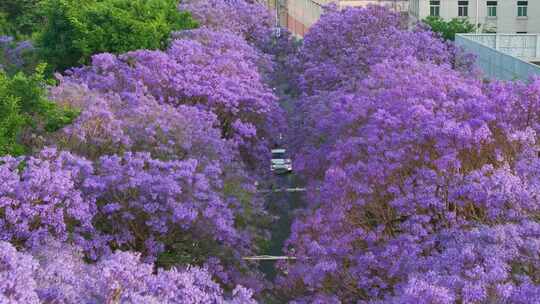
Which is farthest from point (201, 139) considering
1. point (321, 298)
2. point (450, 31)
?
point (450, 31)

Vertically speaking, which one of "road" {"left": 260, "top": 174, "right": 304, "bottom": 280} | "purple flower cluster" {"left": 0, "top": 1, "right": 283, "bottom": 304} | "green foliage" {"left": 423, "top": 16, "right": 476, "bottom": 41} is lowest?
"green foliage" {"left": 423, "top": 16, "right": 476, "bottom": 41}

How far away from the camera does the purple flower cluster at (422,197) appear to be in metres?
10.1

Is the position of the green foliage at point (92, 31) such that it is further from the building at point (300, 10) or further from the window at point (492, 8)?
the building at point (300, 10)

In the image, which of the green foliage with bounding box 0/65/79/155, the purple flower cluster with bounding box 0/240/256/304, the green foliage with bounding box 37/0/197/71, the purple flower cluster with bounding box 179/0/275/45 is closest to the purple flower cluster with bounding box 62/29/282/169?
the green foliage with bounding box 37/0/197/71

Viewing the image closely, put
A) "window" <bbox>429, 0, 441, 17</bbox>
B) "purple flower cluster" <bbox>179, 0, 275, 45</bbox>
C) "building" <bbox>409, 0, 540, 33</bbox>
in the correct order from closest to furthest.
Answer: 1. "purple flower cluster" <bbox>179, 0, 275, 45</bbox>
2. "building" <bbox>409, 0, 540, 33</bbox>
3. "window" <bbox>429, 0, 441, 17</bbox>

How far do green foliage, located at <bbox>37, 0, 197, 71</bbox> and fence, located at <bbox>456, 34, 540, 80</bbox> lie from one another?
341 inches

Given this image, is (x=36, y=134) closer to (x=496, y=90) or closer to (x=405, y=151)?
(x=405, y=151)

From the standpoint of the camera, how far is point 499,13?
60594 mm

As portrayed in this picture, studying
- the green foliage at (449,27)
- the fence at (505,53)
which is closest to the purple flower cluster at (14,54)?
the fence at (505,53)

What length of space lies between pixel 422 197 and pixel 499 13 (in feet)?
163

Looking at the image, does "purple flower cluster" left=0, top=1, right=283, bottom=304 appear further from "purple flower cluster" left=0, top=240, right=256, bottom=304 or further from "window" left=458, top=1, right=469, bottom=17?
"window" left=458, top=1, right=469, bottom=17

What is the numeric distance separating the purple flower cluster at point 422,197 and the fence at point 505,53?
12.9 feet

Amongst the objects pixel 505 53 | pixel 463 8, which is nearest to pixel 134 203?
pixel 505 53

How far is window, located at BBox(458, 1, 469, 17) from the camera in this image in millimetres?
61438
